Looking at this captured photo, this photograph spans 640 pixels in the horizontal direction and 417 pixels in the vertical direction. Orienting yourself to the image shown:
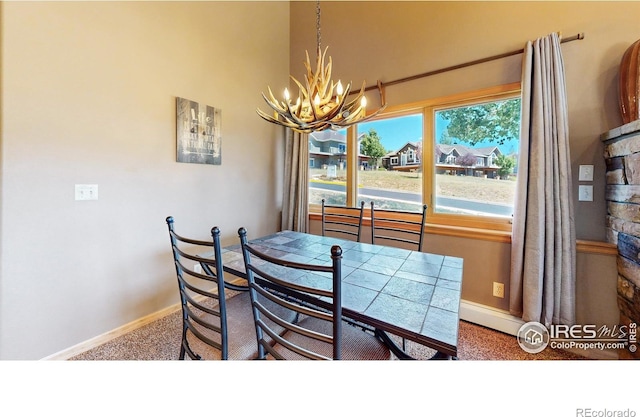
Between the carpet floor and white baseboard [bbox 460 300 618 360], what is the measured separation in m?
0.05

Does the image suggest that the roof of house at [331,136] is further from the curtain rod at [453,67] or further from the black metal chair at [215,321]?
the black metal chair at [215,321]

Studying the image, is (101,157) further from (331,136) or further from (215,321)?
(331,136)

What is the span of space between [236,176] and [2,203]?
1.64 meters

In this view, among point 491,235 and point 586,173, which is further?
point 491,235

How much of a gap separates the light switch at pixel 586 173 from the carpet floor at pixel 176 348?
1.26 m


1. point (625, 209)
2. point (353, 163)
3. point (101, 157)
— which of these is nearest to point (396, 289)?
point (625, 209)

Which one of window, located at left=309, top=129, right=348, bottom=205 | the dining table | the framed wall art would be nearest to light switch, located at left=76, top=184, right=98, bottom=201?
the framed wall art

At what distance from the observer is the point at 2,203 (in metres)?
1.42

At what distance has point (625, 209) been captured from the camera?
1498 millimetres

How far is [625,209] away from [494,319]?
1143mm

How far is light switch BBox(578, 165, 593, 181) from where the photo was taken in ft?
5.74
